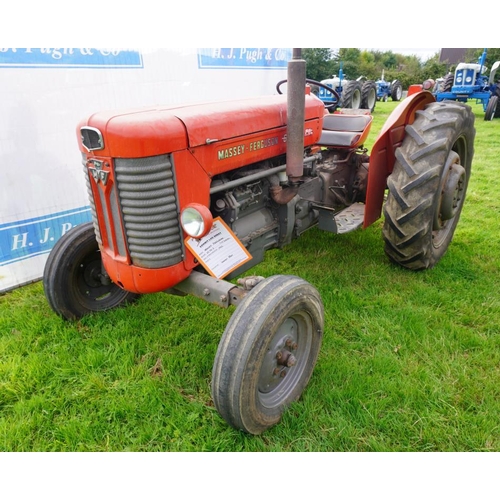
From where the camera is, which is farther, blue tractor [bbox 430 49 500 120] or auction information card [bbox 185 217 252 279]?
blue tractor [bbox 430 49 500 120]

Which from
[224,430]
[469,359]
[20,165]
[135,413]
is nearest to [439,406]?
[469,359]

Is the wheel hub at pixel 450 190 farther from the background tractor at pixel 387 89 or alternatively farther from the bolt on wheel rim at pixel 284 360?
the background tractor at pixel 387 89

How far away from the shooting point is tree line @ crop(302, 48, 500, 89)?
2142 centimetres

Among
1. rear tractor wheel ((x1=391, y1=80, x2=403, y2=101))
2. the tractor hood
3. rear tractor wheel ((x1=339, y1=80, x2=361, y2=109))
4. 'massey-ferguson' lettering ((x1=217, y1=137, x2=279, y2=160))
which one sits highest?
the tractor hood

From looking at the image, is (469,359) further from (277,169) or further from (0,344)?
(0,344)

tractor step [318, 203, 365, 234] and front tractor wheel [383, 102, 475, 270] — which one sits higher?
front tractor wheel [383, 102, 475, 270]

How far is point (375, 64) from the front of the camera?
3331cm

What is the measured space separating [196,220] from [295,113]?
0.91 m

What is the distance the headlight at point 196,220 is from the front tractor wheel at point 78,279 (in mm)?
1000

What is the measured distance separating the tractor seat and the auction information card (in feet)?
5.69

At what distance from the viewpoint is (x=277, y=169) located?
2799 millimetres

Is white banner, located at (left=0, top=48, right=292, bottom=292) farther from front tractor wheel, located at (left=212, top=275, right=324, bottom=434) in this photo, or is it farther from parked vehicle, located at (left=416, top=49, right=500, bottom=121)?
parked vehicle, located at (left=416, top=49, right=500, bottom=121)

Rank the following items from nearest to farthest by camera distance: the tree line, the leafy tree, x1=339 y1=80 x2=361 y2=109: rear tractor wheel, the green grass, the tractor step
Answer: the green grass → the tractor step → x1=339 y1=80 x2=361 y2=109: rear tractor wheel → the leafy tree → the tree line

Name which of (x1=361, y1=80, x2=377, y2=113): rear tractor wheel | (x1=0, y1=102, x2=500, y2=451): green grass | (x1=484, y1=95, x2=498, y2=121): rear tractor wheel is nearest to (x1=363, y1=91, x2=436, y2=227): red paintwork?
(x1=0, y1=102, x2=500, y2=451): green grass
